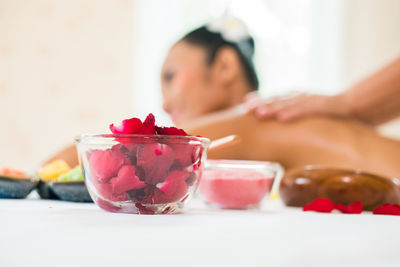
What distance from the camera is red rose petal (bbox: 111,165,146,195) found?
0.38 meters

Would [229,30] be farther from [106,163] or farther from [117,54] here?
[106,163]

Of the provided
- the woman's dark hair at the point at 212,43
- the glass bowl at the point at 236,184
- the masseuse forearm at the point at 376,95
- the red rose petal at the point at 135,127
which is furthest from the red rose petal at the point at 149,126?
the woman's dark hair at the point at 212,43

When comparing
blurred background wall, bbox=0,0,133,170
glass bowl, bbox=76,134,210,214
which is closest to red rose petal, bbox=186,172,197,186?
glass bowl, bbox=76,134,210,214

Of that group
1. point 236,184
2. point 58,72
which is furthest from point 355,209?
point 58,72

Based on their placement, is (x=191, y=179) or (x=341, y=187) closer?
(x=191, y=179)

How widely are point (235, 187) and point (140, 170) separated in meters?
0.21

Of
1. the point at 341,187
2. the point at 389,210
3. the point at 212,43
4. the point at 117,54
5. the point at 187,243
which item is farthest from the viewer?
the point at 117,54

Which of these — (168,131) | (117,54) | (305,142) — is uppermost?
(117,54)

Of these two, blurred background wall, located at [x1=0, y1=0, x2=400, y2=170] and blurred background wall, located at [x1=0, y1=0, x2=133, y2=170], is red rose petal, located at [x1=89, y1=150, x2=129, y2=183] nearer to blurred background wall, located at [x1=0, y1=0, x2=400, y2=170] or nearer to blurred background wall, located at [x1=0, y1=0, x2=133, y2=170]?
blurred background wall, located at [x1=0, y1=0, x2=400, y2=170]

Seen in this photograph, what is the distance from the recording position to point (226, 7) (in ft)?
8.31

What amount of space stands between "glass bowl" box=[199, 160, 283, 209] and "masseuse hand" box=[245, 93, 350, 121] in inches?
23.2

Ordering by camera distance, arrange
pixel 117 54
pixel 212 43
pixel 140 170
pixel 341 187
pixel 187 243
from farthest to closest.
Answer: pixel 117 54 < pixel 212 43 < pixel 341 187 < pixel 140 170 < pixel 187 243

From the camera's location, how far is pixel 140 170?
38cm

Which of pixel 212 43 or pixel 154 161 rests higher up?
pixel 212 43
